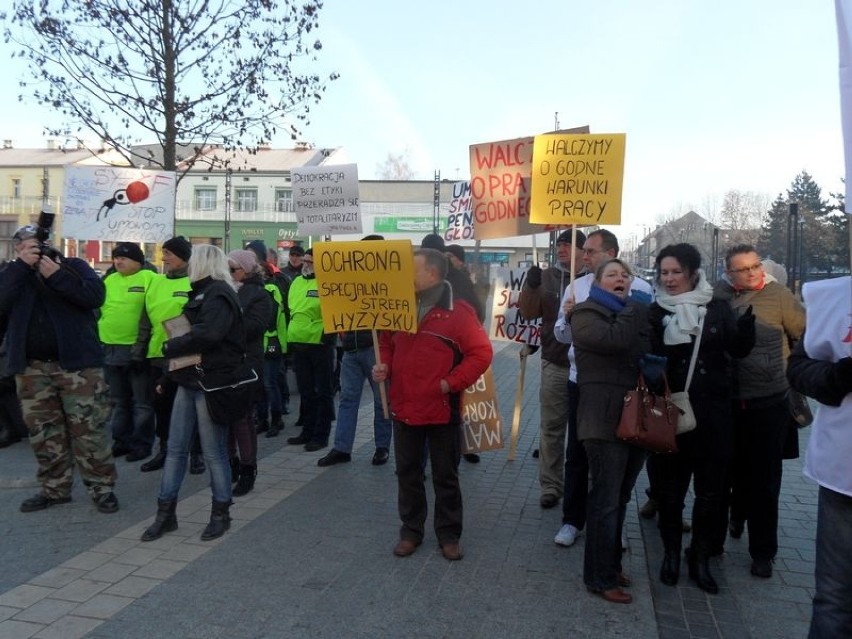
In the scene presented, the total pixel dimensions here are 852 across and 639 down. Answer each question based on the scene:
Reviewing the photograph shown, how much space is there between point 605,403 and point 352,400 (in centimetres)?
333

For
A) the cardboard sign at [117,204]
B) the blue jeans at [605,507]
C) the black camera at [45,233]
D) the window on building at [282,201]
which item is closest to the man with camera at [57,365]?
the black camera at [45,233]

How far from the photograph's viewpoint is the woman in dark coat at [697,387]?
13.8 feet

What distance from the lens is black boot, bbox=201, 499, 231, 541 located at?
195 inches

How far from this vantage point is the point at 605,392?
4.08 m

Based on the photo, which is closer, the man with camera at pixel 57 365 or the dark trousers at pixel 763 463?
the dark trousers at pixel 763 463

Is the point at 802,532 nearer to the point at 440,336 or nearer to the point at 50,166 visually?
the point at 440,336

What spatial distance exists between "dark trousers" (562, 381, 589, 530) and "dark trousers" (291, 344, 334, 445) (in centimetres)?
316

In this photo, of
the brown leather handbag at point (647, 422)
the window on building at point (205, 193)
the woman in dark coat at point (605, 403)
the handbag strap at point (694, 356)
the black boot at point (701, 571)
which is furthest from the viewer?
the window on building at point (205, 193)

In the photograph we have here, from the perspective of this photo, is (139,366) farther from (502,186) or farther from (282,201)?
(282,201)

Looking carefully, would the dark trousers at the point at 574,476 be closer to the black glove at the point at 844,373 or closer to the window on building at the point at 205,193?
the black glove at the point at 844,373

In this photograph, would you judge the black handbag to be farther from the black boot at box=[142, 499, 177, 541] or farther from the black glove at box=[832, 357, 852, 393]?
the black glove at box=[832, 357, 852, 393]

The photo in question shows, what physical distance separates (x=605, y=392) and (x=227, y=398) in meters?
2.42

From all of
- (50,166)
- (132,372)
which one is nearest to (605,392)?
(132,372)

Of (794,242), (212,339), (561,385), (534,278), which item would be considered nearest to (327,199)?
(534,278)
